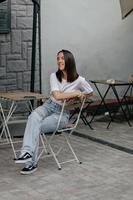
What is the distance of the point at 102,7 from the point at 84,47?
857 millimetres

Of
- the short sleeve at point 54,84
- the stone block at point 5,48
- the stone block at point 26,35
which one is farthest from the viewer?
the stone block at point 26,35

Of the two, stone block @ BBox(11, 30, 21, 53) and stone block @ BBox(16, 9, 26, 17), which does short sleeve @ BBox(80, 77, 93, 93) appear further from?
stone block @ BBox(16, 9, 26, 17)

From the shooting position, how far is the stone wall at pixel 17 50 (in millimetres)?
8430

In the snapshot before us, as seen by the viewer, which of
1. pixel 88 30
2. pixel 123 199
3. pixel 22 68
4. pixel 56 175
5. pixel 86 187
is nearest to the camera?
pixel 123 199

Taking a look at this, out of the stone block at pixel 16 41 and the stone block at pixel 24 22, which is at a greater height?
the stone block at pixel 24 22

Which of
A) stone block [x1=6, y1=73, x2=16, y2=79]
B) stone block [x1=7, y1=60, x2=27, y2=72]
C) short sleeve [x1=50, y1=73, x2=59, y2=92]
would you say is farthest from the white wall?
short sleeve [x1=50, y1=73, x2=59, y2=92]

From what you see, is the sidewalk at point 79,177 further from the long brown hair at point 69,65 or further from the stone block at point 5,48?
the stone block at point 5,48

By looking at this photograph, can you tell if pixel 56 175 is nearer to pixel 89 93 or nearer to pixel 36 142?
pixel 36 142

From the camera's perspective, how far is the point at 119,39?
391 inches

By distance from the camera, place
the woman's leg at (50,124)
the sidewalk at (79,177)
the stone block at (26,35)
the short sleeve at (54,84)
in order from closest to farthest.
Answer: the sidewalk at (79,177) → the woman's leg at (50,124) → the short sleeve at (54,84) → the stone block at (26,35)

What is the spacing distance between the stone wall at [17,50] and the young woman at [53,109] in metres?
2.33

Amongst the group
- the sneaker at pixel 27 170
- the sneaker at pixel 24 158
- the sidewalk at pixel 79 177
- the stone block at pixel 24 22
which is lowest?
the sidewalk at pixel 79 177

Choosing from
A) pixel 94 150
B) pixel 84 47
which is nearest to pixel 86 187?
pixel 94 150

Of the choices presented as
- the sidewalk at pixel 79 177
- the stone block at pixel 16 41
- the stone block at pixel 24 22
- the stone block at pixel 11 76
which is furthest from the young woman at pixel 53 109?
the stone block at pixel 24 22
